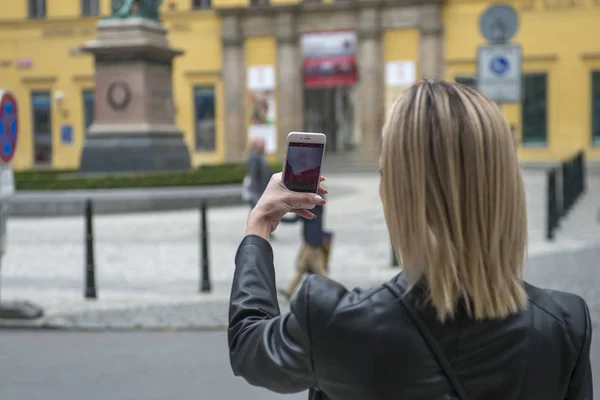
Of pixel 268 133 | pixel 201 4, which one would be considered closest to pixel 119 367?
pixel 268 133

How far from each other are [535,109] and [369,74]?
7006mm

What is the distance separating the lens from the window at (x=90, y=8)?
150ft

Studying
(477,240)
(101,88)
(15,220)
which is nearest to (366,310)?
(477,240)

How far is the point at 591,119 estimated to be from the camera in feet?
130

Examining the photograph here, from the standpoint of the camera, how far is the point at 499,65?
1287cm

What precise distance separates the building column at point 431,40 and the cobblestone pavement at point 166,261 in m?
21.1

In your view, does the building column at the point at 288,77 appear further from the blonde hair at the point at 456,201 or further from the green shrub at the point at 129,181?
the blonde hair at the point at 456,201

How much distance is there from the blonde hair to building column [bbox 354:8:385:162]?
39.1 metres

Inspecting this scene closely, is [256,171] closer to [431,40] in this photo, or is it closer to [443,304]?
[443,304]

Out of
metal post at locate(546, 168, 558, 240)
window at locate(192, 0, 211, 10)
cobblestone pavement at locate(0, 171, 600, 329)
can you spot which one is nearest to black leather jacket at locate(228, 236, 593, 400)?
cobblestone pavement at locate(0, 171, 600, 329)

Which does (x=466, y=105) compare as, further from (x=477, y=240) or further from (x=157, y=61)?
(x=157, y=61)

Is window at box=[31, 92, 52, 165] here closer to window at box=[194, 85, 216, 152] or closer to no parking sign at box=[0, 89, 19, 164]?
window at box=[194, 85, 216, 152]

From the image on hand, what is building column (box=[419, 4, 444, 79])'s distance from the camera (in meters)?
40.5

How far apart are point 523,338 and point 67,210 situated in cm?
1890
